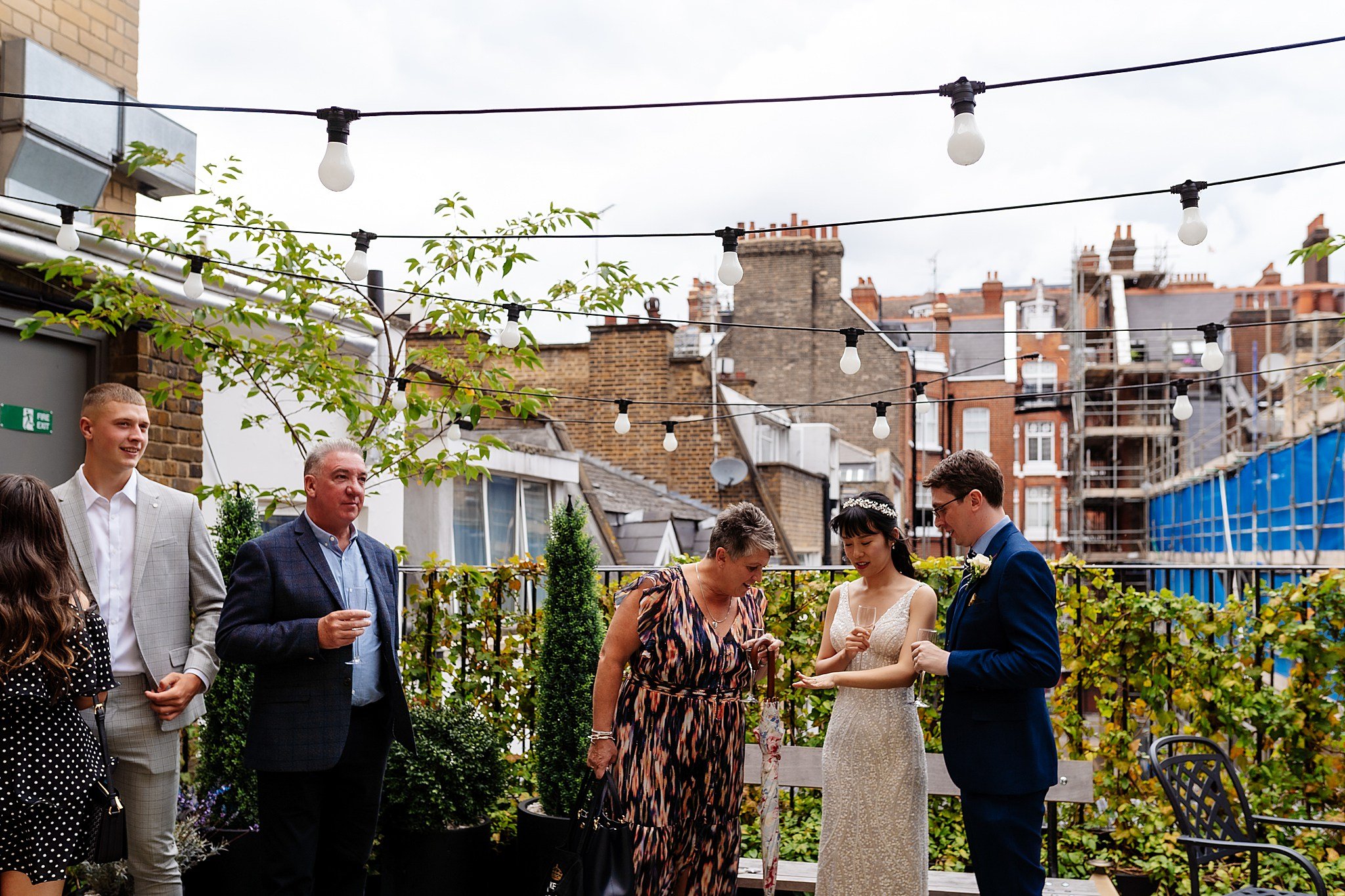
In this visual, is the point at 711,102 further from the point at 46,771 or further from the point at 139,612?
the point at 46,771

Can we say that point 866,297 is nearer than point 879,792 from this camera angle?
No

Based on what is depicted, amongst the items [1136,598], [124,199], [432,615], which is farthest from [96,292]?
[1136,598]

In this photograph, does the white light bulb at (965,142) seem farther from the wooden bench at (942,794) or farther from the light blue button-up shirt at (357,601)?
the light blue button-up shirt at (357,601)

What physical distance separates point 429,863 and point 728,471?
15691 mm

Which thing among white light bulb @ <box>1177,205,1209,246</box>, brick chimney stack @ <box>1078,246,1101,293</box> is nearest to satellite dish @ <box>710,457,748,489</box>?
white light bulb @ <box>1177,205,1209,246</box>

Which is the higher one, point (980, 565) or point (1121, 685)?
point (980, 565)

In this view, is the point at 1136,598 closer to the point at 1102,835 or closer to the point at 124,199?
the point at 1102,835

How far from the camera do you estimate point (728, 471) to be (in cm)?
2100

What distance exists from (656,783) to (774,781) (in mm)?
526

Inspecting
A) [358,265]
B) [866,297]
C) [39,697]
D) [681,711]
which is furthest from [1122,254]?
[39,697]

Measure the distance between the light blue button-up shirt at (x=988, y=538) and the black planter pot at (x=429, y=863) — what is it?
3345 mm

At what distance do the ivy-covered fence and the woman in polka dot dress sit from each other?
3412 millimetres

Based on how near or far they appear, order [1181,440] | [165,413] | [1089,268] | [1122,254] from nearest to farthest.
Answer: [165,413] < [1181,440] < [1122,254] < [1089,268]

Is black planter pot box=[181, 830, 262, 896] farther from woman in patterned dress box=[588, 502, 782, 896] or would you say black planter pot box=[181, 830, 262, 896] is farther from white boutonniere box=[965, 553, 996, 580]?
white boutonniere box=[965, 553, 996, 580]
